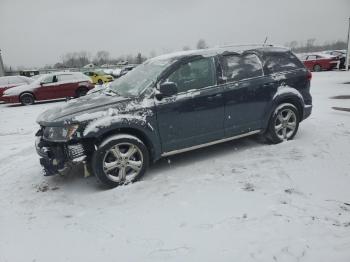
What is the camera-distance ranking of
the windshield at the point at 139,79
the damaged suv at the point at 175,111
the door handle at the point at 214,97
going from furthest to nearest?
the door handle at the point at 214,97 < the windshield at the point at 139,79 < the damaged suv at the point at 175,111

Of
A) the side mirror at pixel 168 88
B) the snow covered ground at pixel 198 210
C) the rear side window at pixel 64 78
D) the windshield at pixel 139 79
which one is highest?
the rear side window at pixel 64 78

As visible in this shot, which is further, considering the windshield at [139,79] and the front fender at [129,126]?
the windshield at [139,79]

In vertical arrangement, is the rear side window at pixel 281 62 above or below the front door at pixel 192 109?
above

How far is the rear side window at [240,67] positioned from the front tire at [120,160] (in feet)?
6.08

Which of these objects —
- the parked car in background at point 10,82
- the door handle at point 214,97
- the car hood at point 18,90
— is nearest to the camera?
the door handle at point 214,97

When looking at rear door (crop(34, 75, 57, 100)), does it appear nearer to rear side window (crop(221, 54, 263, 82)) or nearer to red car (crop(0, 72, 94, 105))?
red car (crop(0, 72, 94, 105))

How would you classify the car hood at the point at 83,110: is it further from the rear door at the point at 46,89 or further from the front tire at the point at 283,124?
the rear door at the point at 46,89

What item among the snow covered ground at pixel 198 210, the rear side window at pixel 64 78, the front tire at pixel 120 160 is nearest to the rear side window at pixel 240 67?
the snow covered ground at pixel 198 210

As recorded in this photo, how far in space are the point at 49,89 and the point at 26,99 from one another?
3.69 feet

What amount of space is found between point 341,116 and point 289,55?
2.67 metres

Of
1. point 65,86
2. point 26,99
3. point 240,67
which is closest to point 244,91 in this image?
point 240,67

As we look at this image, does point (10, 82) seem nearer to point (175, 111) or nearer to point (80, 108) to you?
point (80, 108)

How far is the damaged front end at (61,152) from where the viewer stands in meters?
4.08

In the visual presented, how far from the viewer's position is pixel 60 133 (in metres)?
4.10
